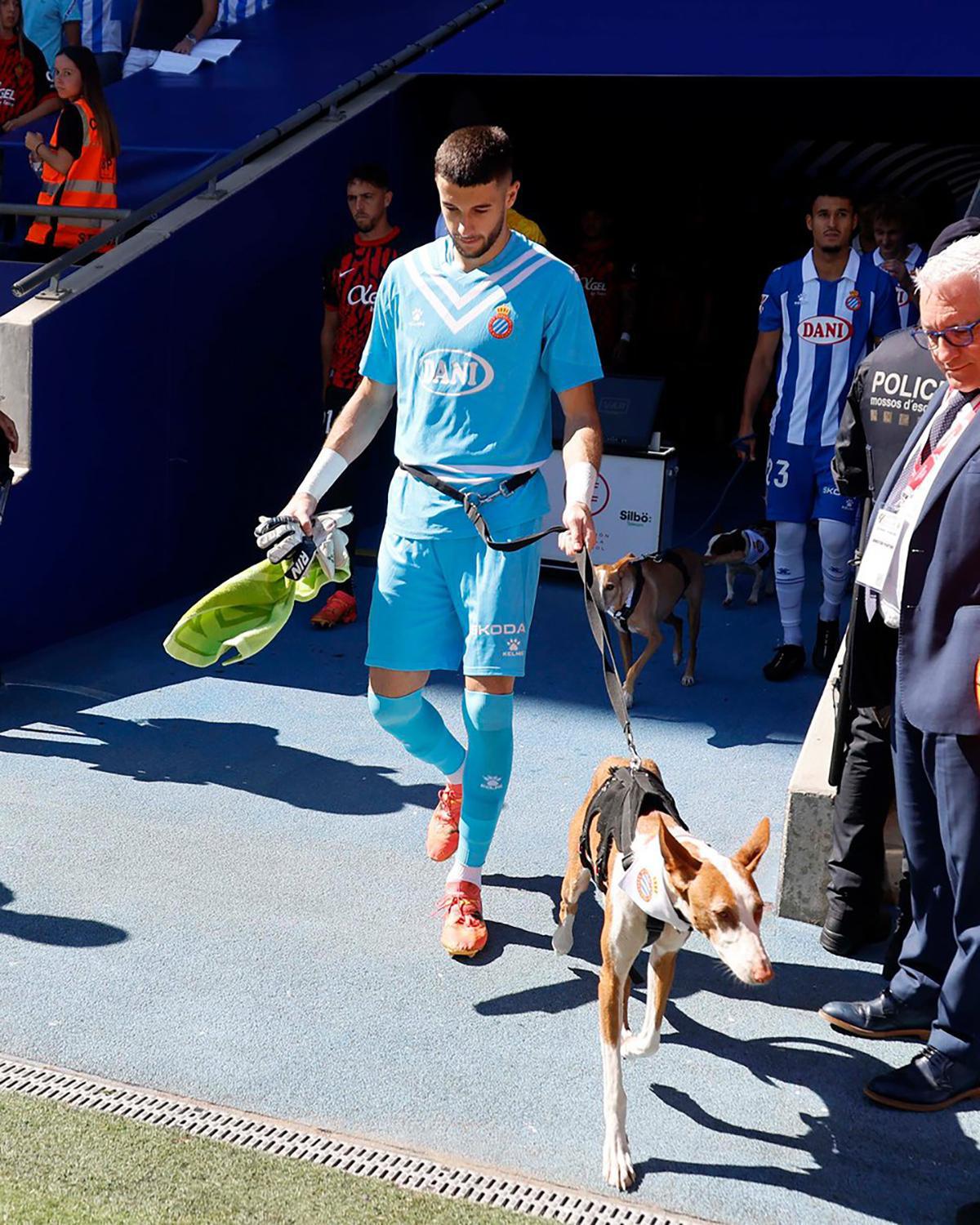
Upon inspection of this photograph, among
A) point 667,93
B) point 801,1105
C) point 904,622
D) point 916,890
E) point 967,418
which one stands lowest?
point 801,1105

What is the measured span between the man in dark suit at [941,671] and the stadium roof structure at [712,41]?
18.3ft

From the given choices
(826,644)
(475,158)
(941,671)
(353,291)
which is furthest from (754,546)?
(941,671)

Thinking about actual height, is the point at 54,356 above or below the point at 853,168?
below

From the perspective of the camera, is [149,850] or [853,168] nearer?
[149,850]

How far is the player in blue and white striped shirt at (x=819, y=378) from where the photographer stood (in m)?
6.70

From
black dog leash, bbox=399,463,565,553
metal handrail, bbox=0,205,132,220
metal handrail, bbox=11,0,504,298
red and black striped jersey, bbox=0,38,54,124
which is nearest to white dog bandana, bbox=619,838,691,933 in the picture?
black dog leash, bbox=399,463,565,553

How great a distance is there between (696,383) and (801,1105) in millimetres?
10662

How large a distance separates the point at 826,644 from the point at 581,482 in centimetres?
325

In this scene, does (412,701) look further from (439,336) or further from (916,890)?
(916,890)

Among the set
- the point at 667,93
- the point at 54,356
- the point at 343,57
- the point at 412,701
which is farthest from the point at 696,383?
the point at 412,701

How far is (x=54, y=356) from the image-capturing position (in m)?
7.17

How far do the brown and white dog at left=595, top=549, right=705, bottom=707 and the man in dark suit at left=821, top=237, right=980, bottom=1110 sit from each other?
2703mm

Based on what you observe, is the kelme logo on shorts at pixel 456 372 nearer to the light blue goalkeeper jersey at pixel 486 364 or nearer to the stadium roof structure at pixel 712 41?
the light blue goalkeeper jersey at pixel 486 364

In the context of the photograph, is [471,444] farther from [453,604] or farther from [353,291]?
[353,291]
